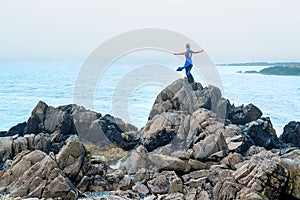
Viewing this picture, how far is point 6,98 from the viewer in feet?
238

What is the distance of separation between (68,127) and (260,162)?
71.3 feet

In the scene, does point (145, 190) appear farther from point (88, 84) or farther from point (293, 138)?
point (88, 84)

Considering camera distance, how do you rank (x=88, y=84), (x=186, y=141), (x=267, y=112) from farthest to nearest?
(x=88, y=84) < (x=267, y=112) < (x=186, y=141)

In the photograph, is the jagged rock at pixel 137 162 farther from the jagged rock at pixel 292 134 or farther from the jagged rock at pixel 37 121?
the jagged rock at pixel 292 134

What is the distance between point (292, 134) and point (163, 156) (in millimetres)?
18724

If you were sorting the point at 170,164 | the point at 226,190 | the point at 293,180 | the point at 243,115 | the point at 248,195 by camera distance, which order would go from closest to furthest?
the point at 248,195, the point at 226,190, the point at 293,180, the point at 170,164, the point at 243,115

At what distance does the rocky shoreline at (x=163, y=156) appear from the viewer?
1708cm

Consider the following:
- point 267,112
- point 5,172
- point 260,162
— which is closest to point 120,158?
point 5,172

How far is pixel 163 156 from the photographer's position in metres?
22.8

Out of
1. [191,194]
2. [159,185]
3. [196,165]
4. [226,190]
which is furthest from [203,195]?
[196,165]

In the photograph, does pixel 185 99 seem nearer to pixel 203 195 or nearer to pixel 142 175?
pixel 142 175

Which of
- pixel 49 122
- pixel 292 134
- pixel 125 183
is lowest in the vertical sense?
pixel 292 134

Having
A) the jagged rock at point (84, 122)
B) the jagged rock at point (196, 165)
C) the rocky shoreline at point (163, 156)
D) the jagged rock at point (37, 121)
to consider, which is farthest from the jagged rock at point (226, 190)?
the jagged rock at point (37, 121)

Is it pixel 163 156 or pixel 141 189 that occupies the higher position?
pixel 163 156
